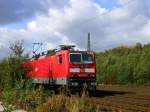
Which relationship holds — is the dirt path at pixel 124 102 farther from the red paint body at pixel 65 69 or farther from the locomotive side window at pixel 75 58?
the locomotive side window at pixel 75 58

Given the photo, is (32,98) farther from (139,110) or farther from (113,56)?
(113,56)

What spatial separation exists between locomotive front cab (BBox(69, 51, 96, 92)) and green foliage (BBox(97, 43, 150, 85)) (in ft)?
49.0

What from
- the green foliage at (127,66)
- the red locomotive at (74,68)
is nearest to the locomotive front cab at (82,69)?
the red locomotive at (74,68)

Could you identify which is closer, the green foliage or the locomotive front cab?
the locomotive front cab

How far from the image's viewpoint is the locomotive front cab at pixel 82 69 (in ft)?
101

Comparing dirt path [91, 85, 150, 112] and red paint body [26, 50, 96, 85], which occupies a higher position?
red paint body [26, 50, 96, 85]

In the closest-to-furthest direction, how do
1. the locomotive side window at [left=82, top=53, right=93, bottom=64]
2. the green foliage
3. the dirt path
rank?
1. the dirt path
2. the locomotive side window at [left=82, top=53, right=93, bottom=64]
3. the green foliage

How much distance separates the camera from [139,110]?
1978 centimetres

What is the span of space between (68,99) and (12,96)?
380 centimetres

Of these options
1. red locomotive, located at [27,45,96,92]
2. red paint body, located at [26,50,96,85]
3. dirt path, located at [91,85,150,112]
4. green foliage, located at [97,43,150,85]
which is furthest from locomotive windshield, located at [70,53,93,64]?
green foliage, located at [97,43,150,85]

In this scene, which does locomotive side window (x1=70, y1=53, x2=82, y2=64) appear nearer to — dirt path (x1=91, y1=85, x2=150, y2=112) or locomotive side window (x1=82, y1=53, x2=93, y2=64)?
locomotive side window (x1=82, y1=53, x2=93, y2=64)

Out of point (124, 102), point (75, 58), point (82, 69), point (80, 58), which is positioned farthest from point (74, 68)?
point (124, 102)

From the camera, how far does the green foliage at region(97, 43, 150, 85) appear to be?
4694cm

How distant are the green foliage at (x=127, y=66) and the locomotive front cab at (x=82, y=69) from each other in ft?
49.0
